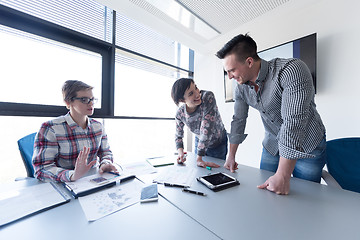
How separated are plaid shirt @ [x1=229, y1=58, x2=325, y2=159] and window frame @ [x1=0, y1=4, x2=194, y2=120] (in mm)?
1769

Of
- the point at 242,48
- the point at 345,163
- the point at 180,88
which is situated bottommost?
the point at 345,163

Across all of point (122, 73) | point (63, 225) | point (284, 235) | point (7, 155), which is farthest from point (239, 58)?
point (7, 155)

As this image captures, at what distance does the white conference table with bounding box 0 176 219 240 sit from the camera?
1.53 ft

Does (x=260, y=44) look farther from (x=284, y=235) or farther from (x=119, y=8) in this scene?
(x=284, y=235)

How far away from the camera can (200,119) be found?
1.38 metres

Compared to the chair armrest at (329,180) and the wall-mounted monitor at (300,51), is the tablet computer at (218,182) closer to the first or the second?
the chair armrest at (329,180)

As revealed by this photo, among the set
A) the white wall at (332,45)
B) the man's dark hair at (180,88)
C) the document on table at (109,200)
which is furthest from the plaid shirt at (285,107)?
the white wall at (332,45)

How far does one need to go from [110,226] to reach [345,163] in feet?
4.31

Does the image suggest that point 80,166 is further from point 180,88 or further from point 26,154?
point 180,88

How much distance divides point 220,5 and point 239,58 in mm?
1389

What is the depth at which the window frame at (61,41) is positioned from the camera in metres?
1.45

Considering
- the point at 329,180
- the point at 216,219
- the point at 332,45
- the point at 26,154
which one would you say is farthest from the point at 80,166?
the point at 332,45

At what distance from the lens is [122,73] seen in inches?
91.7

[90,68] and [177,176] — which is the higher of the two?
[90,68]
